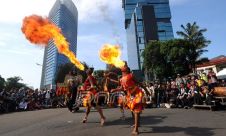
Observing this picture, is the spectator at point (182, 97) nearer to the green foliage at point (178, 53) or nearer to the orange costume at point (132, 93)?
the orange costume at point (132, 93)

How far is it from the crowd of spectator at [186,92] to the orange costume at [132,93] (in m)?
7.32

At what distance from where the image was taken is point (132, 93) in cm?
866

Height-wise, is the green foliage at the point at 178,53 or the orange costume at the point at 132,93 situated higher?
the green foliage at the point at 178,53

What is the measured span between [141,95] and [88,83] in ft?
9.82

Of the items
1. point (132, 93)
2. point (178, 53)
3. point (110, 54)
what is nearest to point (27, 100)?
point (110, 54)

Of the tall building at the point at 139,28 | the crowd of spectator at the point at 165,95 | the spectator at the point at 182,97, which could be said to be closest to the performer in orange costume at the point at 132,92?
the crowd of spectator at the point at 165,95

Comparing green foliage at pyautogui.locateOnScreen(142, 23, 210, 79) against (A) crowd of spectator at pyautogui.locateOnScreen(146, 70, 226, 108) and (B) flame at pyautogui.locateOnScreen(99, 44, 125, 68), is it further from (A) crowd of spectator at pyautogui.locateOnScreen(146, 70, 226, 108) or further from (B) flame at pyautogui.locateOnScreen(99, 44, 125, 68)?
(B) flame at pyautogui.locateOnScreen(99, 44, 125, 68)

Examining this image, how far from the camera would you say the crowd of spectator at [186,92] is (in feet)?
50.8

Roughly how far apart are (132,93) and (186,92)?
9086 millimetres

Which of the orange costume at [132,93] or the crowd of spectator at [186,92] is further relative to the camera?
the crowd of spectator at [186,92]

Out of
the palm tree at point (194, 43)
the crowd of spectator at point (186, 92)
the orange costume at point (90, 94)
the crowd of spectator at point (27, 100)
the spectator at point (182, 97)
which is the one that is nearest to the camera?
the orange costume at point (90, 94)

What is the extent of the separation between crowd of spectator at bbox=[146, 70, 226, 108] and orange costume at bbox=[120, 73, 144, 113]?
7320 mm

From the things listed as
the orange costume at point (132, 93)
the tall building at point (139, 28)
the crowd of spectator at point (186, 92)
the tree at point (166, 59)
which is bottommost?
the orange costume at point (132, 93)

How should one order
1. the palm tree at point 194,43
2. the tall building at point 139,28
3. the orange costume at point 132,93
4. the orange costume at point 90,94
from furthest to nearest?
1. the tall building at point 139,28
2. the palm tree at point 194,43
3. the orange costume at point 90,94
4. the orange costume at point 132,93
